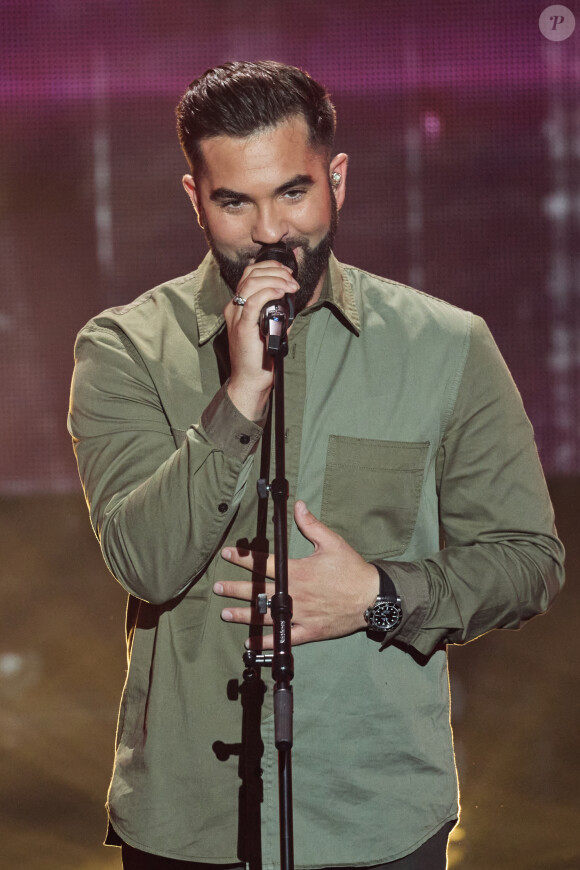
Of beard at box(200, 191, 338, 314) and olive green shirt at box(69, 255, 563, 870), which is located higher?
beard at box(200, 191, 338, 314)

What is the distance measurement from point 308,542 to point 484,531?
0.27 meters

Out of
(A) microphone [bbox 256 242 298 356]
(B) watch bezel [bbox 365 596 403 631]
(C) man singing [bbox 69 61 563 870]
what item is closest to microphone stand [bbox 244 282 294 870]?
(A) microphone [bbox 256 242 298 356]

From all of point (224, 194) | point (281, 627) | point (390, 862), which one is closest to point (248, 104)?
point (224, 194)

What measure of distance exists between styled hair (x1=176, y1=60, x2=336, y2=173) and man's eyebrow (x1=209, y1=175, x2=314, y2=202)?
0.08m

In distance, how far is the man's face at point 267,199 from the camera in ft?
5.11

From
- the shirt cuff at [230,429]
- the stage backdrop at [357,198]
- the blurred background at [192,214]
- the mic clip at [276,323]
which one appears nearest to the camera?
the mic clip at [276,323]

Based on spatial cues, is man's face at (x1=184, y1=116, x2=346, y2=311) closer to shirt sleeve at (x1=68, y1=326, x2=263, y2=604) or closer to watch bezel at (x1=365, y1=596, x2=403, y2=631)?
shirt sleeve at (x1=68, y1=326, x2=263, y2=604)

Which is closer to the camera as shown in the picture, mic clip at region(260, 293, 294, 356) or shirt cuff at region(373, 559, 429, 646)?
mic clip at region(260, 293, 294, 356)

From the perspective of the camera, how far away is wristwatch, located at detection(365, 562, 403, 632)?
1.47 m

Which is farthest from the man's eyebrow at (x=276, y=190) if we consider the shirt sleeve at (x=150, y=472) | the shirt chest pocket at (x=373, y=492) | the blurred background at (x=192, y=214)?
the blurred background at (x=192, y=214)

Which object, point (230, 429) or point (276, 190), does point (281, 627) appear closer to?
point (230, 429)

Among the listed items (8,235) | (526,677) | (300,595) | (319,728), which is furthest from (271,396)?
(8,235)

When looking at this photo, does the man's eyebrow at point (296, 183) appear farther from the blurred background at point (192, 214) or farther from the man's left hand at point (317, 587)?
the blurred background at point (192, 214)

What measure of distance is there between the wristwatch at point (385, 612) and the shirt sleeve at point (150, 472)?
0.25m
